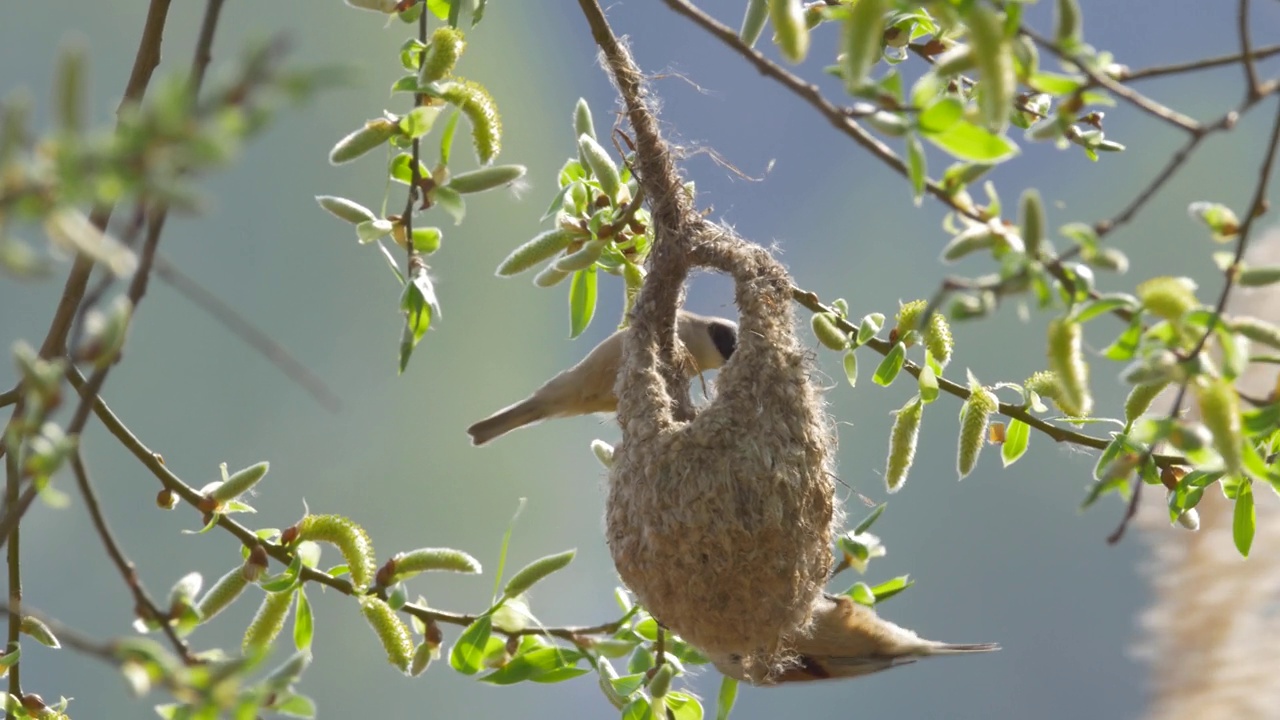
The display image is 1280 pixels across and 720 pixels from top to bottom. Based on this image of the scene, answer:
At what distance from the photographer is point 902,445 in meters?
1.49

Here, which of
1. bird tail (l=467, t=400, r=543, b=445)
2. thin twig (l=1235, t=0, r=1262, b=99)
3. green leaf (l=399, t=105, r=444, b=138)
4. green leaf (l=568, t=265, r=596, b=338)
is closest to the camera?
thin twig (l=1235, t=0, r=1262, b=99)

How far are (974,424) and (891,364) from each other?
135 millimetres

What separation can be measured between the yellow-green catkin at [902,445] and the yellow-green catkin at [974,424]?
0.07m

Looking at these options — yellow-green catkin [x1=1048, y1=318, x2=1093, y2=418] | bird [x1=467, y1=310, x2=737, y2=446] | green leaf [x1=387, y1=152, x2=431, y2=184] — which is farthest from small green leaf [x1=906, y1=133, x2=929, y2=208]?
bird [x1=467, y1=310, x2=737, y2=446]

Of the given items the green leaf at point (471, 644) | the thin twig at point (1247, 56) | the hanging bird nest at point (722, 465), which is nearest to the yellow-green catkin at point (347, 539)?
Answer: the green leaf at point (471, 644)

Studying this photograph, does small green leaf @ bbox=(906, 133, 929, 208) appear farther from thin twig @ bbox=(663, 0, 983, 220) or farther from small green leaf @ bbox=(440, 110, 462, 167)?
small green leaf @ bbox=(440, 110, 462, 167)

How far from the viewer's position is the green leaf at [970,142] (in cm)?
82

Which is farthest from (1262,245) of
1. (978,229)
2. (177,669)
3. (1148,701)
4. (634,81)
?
(177,669)

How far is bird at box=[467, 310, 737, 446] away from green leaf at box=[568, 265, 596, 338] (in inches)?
22.2

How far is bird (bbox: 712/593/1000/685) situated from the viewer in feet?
5.72

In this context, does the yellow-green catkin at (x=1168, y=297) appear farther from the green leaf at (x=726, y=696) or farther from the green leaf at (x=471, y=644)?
the green leaf at (x=726, y=696)

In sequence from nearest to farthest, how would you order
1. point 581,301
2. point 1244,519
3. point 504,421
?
1. point 1244,519
2. point 581,301
3. point 504,421

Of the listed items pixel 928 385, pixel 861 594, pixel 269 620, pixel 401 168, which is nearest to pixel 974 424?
pixel 928 385

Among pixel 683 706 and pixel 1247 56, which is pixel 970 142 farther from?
pixel 683 706
